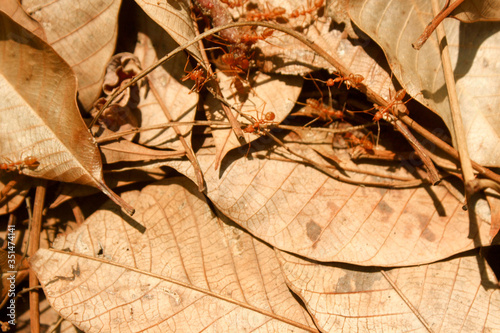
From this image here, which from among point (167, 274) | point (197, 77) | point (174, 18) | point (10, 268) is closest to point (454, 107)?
point (197, 77)

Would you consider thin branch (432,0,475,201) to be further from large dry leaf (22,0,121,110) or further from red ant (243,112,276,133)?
large dry leaf (22,0,121,110)

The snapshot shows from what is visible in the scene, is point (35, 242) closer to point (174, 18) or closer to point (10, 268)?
point (10, 268)

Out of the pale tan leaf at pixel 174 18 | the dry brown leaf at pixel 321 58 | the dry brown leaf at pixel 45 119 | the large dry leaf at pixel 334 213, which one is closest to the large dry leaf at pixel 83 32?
the dry brown leaf at pixel 45 119

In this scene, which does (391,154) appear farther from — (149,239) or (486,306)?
(149,239)

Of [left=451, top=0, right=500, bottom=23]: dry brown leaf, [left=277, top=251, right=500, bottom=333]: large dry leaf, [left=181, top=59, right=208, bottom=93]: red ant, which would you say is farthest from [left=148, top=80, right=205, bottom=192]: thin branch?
[left=451, top=0, right=500, bottom=23]: dry brown leaf

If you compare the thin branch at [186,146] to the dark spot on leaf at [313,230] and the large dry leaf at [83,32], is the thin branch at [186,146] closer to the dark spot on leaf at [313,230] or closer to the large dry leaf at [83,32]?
the large dry leaf at [83,32]

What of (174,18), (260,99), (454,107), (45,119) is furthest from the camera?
(260,99)

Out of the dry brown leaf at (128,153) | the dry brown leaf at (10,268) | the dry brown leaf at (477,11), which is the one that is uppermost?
the dry brown leaf at (477,11)
